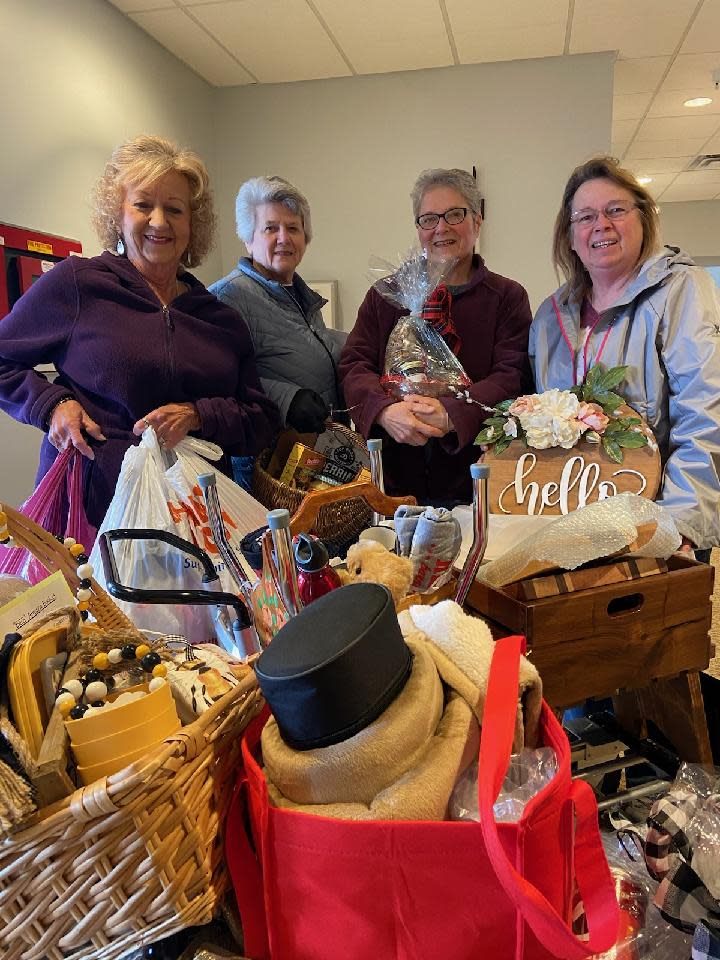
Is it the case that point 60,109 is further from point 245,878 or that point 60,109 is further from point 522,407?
point 245,878

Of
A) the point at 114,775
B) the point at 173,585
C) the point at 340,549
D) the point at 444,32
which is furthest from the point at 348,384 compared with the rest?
the point at 444,32

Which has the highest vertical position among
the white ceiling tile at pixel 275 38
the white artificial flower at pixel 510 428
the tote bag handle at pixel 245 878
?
the white ceiling tile at pixel 275 38

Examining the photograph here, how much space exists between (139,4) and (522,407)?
317cm

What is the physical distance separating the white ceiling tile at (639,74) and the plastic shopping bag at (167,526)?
13.4 feet

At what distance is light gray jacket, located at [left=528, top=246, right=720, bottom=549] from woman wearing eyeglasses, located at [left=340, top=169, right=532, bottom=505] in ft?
0.76

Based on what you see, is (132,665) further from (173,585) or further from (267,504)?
(267,504)

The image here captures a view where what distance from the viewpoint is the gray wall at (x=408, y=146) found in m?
3.96

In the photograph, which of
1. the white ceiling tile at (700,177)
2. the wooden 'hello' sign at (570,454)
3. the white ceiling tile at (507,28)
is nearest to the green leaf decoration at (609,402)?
the wooden 'hello' sign at (570,454)

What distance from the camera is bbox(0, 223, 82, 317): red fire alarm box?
270cm

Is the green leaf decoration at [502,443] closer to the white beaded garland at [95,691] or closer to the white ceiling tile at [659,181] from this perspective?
the white beaded garland at [95,691]


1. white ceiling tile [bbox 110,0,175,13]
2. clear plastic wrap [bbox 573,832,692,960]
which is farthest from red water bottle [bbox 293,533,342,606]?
white ceiling tile [bbox 110,0,175,13]

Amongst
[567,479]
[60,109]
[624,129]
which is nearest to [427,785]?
[567,479]

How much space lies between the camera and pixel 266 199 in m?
1.96

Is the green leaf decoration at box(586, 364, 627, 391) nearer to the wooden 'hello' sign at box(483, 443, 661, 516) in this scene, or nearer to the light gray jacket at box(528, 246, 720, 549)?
the light gray jacket at box(528, 246, 720, 549)
